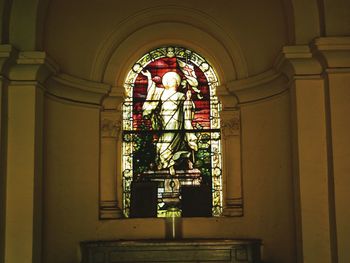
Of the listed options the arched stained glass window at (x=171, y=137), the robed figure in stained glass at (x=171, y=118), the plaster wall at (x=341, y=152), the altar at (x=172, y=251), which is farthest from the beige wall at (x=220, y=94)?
the altar at (x=172, y=251)

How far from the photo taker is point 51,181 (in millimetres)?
8188

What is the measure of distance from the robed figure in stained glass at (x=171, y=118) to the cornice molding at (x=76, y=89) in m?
0.85

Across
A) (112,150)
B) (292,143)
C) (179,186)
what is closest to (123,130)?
(112,150)

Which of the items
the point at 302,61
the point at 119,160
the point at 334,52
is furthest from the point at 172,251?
the point at 334,52

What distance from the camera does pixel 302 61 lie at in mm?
7203

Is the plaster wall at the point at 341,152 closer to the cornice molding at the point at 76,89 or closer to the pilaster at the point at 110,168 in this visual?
the pilaster at the point at 110,168

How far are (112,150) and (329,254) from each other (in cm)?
352

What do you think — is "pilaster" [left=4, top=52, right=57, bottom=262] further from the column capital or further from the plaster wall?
the plaster wall

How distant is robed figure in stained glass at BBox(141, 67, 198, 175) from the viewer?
9.02m

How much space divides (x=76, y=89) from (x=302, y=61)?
10.8 ft

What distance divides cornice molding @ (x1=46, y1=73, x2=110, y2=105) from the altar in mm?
2210

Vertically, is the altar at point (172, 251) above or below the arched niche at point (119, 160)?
below

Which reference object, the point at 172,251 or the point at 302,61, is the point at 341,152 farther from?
the point at 172,251

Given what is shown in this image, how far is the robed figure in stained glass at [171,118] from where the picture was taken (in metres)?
9.02
